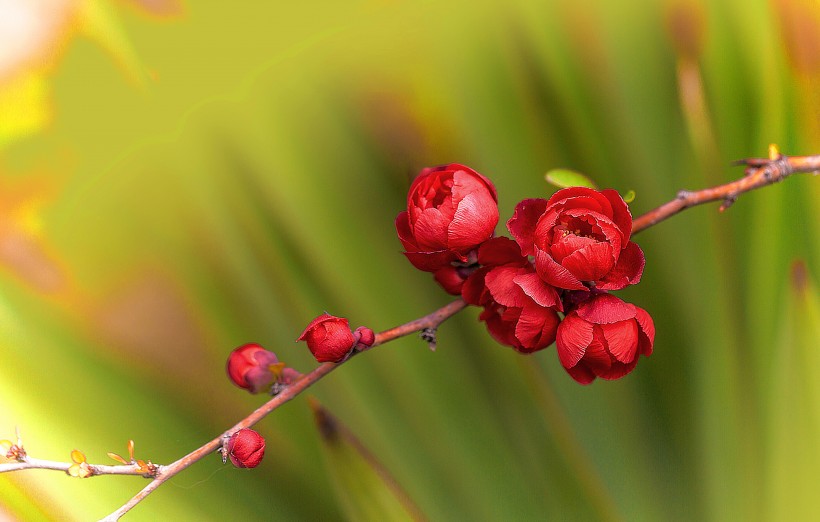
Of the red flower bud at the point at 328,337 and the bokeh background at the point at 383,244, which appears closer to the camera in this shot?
the red flower bud at the point at 328,337

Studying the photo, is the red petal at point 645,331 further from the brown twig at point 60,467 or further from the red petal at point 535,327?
the brown twig at point 60,467

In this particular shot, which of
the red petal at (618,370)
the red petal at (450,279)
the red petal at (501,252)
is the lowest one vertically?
the red petal at (618,370)

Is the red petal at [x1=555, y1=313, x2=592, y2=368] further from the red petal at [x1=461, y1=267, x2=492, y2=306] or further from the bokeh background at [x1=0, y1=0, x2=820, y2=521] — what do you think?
the bokeh background at [x1=0, y1=0, x2=820, y2=521]

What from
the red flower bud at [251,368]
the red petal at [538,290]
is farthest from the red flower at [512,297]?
the red flower bud at [251,368]

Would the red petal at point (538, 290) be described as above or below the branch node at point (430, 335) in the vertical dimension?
above
